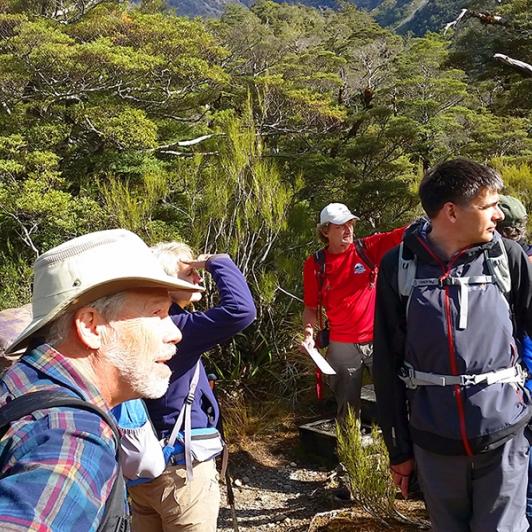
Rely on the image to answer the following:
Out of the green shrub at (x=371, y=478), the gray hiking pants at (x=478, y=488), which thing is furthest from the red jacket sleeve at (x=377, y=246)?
the gray hiking pants at (x=478, y=488)

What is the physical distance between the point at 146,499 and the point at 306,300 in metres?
1.80

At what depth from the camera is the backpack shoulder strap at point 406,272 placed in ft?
5.88

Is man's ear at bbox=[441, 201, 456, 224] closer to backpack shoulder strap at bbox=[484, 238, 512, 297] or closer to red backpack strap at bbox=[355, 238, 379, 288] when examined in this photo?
backpack shoulder strap at bbox=[484, 238, 512, 297]

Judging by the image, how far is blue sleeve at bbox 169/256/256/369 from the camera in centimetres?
180

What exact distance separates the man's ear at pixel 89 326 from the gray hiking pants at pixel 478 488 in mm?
1097

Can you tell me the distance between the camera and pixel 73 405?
0.86 metres

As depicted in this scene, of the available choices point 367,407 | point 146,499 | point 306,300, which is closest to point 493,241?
point 146,499

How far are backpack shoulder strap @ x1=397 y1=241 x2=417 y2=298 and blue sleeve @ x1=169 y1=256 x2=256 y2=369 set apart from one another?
46 centimetres

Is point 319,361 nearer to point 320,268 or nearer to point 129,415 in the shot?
point 320,268

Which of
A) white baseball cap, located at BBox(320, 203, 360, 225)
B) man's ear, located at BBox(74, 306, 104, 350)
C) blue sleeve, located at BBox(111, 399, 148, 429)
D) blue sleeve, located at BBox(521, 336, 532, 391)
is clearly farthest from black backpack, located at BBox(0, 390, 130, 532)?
white baseball cap, located at BBox(320, 203, 360, 225)

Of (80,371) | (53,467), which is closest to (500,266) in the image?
(80,371)

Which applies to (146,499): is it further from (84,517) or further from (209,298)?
(209,298)

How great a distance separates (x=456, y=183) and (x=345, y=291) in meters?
1.65

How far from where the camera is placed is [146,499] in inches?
73.1
